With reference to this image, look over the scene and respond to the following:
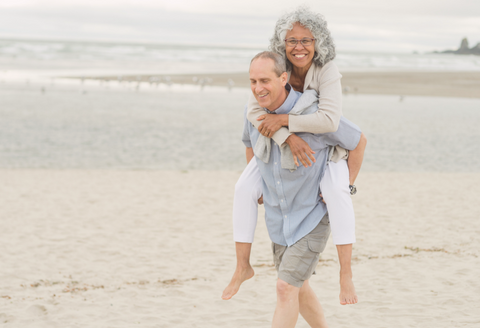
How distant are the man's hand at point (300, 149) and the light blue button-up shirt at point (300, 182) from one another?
2.6 inches

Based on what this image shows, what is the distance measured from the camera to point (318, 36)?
8.59ft

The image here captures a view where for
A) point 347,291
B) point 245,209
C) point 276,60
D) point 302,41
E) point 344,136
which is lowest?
point 347,291

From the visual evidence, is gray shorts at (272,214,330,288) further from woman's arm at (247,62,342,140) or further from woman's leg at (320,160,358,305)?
woman's arm at (247,62,342,140)

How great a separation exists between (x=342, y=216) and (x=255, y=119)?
0.71 m

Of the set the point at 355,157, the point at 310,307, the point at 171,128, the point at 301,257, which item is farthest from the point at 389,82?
the point at 301,257

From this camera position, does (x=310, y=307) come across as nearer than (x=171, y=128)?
Yes

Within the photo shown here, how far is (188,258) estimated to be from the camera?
255 inches

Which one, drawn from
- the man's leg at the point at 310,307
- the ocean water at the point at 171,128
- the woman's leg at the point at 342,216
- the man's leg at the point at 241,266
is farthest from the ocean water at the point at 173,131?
the woman's leg at the point at 342,216

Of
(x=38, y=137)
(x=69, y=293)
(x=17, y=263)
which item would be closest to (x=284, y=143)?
(x=69, y=293)

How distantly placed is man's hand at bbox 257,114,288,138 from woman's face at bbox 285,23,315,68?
0.32 meters

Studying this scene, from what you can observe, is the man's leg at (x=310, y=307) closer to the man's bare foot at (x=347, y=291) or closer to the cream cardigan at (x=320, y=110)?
the man's bare foot at (x=347, y=291)

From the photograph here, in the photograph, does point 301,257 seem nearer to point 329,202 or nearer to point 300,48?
point 329,202

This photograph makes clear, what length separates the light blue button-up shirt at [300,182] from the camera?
266 cm

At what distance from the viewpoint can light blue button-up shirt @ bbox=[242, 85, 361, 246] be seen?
266cm
